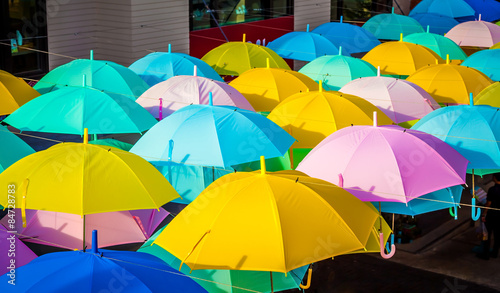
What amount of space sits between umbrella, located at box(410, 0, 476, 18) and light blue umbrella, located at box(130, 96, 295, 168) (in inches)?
661

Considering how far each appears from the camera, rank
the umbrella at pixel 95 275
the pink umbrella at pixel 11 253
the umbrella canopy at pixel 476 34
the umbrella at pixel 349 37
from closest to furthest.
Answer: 1. the umbrella at pixel 95 275
2. the pink umbrella at pixel 11 253
3. the umbrella at pixel 349 37
4. the umbrella canopy at pixel 476 34

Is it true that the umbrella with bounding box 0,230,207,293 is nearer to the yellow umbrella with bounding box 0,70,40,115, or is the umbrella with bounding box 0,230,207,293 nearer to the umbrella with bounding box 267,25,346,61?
the yellow umbrella with bounding box 0,70,40,115

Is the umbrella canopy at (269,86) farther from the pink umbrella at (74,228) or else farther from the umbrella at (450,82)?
the pink umbrella at (74,228)

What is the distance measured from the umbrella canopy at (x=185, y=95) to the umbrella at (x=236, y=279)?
13.3ft

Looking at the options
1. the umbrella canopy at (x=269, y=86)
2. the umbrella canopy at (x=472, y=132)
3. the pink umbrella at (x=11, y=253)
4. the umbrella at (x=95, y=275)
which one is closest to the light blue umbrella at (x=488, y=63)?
the umbrella canopy at (x=269, y=86)

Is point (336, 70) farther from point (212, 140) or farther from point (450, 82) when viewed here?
point (212, 140)

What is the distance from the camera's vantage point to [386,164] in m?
7.89

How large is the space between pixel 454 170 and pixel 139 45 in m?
10.6

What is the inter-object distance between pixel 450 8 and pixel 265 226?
19705 mm

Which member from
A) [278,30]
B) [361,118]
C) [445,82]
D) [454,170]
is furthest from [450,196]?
[278,30]

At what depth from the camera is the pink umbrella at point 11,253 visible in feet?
20.7

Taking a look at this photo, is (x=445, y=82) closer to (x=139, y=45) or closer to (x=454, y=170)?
(x=454, y=170)

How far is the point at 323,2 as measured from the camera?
2430 centimetres

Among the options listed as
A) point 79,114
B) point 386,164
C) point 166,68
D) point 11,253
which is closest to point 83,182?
point 11,253
